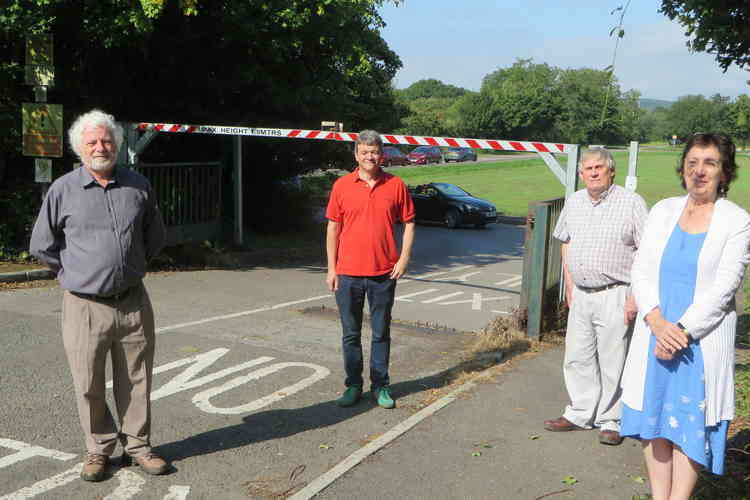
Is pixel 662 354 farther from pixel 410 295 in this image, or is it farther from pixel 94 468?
pixel 410 295

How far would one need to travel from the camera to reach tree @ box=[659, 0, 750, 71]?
784 centimetres

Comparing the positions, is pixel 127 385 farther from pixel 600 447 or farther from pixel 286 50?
pixel 286 50

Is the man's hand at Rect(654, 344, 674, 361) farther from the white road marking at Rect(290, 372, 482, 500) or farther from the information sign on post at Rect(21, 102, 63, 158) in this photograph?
the information sign on post at Rect(21, 102, 63, 158)

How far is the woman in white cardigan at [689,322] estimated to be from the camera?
3.44 m

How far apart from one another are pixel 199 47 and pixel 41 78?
315 centimetres

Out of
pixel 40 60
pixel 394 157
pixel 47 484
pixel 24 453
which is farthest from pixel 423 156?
pixel 47 484

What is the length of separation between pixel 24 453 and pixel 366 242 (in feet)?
8.45

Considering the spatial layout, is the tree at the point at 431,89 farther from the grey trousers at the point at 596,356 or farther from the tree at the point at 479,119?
the grey trousers at the point at 596,356

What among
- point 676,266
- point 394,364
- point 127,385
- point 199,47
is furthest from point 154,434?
point 199,47

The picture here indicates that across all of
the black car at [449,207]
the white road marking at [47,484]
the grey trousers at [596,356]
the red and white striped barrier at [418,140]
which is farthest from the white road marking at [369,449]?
the black car at [449,207]

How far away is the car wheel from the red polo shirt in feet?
65.5

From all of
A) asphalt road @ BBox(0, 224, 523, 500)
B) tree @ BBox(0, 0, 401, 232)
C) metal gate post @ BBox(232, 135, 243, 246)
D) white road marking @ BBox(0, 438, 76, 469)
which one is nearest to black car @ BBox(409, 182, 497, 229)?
tree @ BBox(0, 0, 401, 232)

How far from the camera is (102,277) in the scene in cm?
408

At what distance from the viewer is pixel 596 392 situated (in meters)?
5.31
